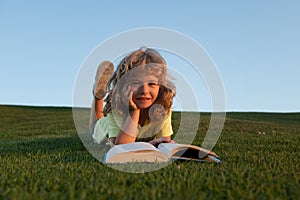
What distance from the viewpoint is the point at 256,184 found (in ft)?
6.52

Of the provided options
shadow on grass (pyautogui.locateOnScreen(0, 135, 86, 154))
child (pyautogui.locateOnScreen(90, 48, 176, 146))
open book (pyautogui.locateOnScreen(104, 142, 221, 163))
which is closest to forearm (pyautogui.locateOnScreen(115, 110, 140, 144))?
child (pyautogui.locateOnScreen(90, 48, 176, 146))

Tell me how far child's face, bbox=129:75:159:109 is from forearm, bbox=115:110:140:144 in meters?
0.17

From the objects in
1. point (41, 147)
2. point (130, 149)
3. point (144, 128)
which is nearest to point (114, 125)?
point (144, 128)

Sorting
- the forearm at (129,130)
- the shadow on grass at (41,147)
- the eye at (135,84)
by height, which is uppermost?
the eye at (135,84)

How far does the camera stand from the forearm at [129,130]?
159 inches

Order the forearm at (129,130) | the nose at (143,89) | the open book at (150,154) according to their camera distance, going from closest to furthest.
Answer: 1. the open book at (150,154)
2. the nose at (143,89)
3. the forearm at (129,130)

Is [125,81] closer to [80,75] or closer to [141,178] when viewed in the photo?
[80,75]

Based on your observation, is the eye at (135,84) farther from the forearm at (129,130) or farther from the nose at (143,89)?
the forearm at (129,130)

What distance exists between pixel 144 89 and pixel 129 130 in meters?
0.61

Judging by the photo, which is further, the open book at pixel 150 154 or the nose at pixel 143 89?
the nose at pixel 143 89

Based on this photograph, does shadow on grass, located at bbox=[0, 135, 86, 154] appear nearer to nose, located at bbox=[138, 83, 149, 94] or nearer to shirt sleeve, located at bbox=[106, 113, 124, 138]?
shirt sleeve, located at bbox=[106, 113, 124, 138]

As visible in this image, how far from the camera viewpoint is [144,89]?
375 cm

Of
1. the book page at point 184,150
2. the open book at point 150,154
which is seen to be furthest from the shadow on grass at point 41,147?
the book page at point 184,150

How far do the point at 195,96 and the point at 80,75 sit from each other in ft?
4.12
